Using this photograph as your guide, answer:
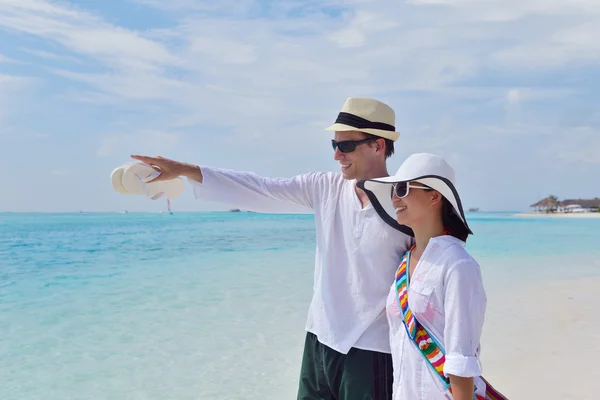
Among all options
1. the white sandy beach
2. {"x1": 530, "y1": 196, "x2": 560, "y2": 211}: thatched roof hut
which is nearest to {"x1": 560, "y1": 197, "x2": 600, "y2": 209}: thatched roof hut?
{"x1": 530, "y1": 196, "x2": 560, "y2": 211}: thatched roof hut

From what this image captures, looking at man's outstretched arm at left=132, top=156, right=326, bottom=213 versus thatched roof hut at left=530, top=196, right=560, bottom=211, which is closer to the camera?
man's outstretched arm at left=132, top=156, right=326, bottom=213

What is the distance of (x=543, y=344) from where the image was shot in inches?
218

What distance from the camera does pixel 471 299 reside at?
4.95 ft

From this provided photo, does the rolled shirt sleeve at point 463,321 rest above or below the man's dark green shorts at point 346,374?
above

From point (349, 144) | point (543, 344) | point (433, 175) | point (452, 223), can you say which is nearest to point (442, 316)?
point (452, 223)

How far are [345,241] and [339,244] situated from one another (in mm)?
37

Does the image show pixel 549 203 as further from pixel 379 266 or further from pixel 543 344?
pixel 379 266

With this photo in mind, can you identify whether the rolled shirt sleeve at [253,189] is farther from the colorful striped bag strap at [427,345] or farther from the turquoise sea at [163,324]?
the turquoise sea at [163,324]

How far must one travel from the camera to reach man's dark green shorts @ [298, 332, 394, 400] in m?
2.03

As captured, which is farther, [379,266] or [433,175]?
[379,266]

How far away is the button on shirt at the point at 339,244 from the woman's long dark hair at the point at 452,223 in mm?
266

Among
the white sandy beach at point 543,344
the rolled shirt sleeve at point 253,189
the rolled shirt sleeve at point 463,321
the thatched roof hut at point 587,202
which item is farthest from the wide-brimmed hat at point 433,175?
the thatched roof hut at point 587,202

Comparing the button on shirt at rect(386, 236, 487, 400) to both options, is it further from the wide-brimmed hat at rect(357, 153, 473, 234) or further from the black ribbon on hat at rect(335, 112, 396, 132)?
the black ribbon on hat at rect(335, 112, 396, 132)

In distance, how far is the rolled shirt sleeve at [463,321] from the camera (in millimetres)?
1503
